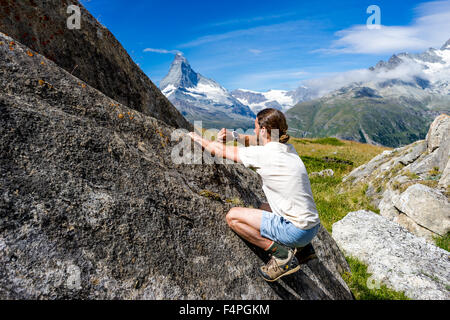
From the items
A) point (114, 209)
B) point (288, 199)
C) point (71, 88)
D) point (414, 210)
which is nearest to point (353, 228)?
point (414, 210)

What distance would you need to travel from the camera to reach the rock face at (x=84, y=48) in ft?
26.2

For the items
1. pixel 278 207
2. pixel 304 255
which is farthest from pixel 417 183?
pixel 278 207

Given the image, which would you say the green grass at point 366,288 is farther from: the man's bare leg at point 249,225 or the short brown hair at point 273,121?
the short brown hair at point 273,121

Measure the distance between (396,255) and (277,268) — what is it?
19.4ft

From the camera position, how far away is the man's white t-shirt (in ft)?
17.9

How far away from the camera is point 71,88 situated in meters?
5.89

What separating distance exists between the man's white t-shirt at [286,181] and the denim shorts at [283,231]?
0.11 metres

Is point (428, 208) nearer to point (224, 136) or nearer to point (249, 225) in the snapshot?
point (249, 225)

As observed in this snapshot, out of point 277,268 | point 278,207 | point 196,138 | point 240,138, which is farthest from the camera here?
point 240,138

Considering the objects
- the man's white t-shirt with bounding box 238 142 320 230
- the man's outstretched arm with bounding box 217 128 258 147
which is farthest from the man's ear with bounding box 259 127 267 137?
the man's outstretched arm with bounding box 217 128 258 147

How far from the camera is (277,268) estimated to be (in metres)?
5.39

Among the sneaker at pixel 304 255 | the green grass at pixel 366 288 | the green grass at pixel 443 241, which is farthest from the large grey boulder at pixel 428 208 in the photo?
the sneaker at pixel 304 255

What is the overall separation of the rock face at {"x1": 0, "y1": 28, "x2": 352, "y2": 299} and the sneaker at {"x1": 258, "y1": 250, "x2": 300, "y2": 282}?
207 millimetres
